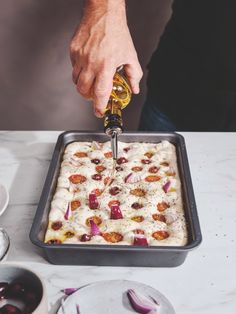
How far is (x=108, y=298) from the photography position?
3.21 ft

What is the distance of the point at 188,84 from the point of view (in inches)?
68.6

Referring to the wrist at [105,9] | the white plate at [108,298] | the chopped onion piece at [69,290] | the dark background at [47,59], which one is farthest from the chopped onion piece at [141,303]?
the dark background at [47,59]

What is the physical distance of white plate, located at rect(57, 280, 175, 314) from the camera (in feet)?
3.13

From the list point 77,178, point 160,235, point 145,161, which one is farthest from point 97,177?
point 160,235

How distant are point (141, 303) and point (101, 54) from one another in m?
0.62

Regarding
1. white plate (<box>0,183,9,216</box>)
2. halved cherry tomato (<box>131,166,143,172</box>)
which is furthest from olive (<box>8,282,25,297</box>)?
halved cherry tomato (<box>131,166,143,172</box>)

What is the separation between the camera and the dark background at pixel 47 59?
2227mm

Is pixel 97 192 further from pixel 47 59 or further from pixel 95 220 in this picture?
pixel 47 59

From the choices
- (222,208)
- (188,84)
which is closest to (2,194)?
(222,208)

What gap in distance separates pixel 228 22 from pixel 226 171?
1.62 feet

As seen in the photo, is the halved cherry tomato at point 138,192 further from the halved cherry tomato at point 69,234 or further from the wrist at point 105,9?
the wrist at point 105,9

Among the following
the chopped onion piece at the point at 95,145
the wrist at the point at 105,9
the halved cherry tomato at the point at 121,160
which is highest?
the wrist at the point at 105,9

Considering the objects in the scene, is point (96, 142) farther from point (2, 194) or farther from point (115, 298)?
point (115, 298)

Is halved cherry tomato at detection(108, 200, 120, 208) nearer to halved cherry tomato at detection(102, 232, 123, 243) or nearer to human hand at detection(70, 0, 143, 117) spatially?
halved cherry tomato at detection(102, 232, 123, 243)
